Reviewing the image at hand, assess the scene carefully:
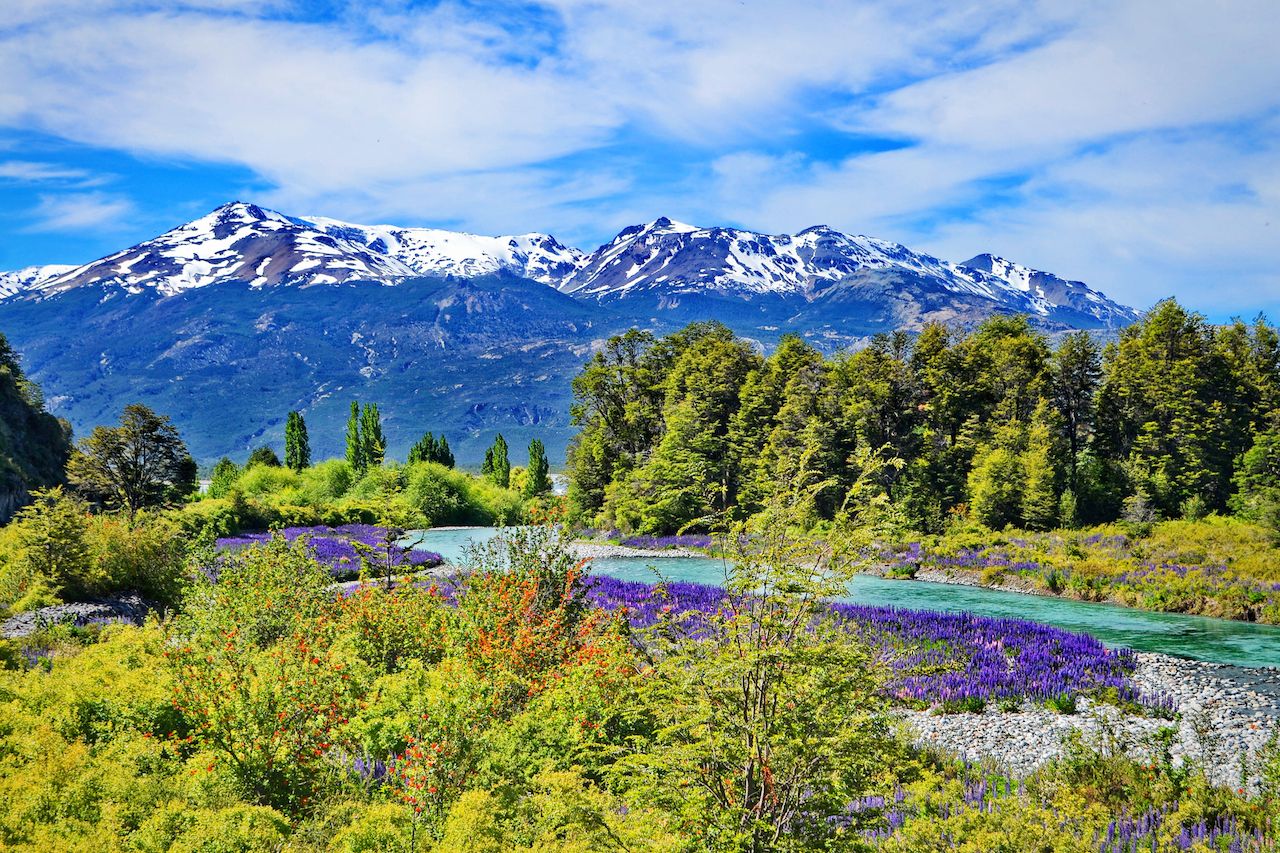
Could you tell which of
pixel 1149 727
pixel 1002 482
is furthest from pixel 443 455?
pixel 1149 727

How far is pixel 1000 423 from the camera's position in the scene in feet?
133

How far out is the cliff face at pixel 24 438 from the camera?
40.0 metres

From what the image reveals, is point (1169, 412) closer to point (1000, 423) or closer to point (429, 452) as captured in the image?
point (1000, 423)

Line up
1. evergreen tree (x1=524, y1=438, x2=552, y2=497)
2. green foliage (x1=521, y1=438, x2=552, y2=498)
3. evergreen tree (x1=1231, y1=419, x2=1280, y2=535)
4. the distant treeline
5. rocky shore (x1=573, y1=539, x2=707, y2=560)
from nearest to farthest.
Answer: evergreen tree (x1=1231, y1=419, x2=1280, y2=535) → the distant treeline → rocky shore (x1=573, y1=539, x2=707, y2=560) → green foliage (x1=521, y1=438, x2=552, y2=498) → evergreen tree (x1=524, y1=438, x2=552, y2=497)

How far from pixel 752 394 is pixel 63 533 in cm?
3942

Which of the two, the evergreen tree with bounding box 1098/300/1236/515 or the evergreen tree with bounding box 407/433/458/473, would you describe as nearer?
the evergreen tree with bounding box 1098/300/1236/515

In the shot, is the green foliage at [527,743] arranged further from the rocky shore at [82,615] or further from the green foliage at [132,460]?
the green foliage at [132,460]

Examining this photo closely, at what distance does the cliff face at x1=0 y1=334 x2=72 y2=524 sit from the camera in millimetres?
39966

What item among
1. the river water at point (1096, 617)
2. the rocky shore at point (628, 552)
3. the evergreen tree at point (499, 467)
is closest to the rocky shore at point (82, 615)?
the river water at point (1096, 617)

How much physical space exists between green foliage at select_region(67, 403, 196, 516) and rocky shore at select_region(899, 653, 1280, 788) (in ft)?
110

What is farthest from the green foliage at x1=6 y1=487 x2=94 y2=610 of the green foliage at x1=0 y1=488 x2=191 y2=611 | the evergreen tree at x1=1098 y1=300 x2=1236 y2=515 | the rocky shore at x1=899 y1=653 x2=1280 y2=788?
the evergreen tree at x1=1098 y1=300 x2=1236 y2=515

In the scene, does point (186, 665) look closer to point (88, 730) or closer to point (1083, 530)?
point (88, 730)

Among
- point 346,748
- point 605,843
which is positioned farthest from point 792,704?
point 346,748

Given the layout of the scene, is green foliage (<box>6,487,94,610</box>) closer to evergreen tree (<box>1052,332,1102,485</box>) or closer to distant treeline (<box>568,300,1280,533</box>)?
distant treeline (<box>568,300,1280,533</box>)
